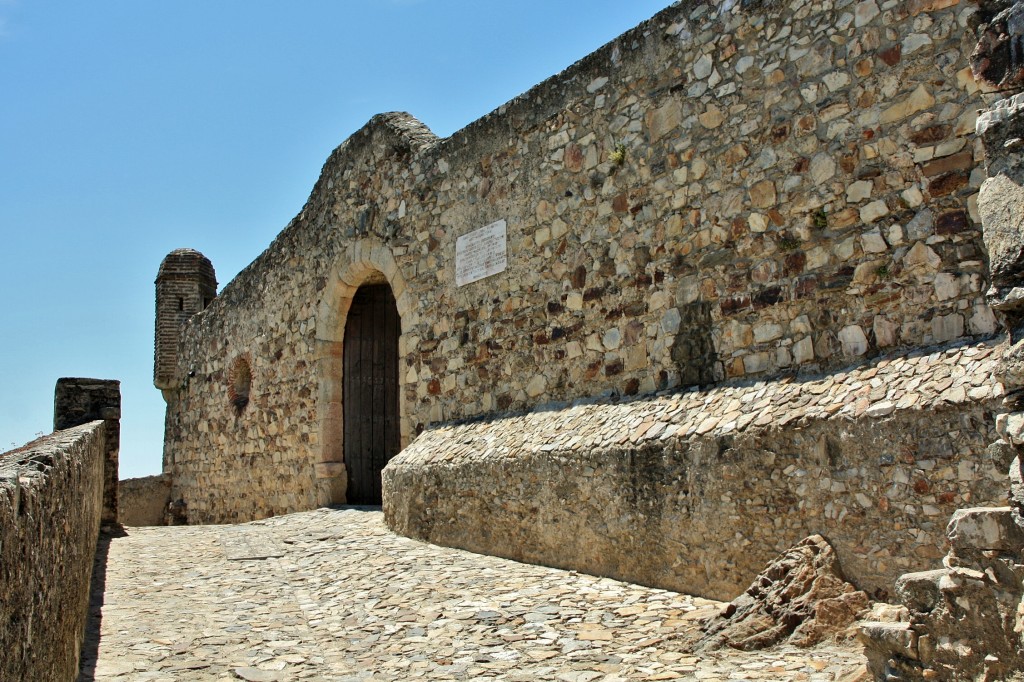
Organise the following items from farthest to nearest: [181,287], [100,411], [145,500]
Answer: [181,287] < [145,500] < [100,411]

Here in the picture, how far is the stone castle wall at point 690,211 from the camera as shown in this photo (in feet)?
14.4

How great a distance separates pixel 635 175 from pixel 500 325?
1.78 meters

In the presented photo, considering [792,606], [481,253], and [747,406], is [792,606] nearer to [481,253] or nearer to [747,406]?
[747,406]

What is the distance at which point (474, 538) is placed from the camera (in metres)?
6.49

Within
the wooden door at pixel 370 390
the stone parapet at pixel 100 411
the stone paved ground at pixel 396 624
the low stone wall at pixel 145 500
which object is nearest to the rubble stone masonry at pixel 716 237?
the stone paved ground at pixel 396 624

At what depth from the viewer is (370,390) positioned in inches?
393

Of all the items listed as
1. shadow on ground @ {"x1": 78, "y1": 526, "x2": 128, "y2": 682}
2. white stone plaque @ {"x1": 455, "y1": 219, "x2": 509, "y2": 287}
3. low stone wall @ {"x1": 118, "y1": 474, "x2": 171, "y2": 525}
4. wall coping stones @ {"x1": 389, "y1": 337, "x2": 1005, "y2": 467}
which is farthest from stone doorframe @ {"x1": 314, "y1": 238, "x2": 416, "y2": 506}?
low stone wall @ {"x1": 118, "y1": 474, "x2": 171, "y2": 525}

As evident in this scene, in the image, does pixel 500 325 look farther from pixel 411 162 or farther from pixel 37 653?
pixel 37 653

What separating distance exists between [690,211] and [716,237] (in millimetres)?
289

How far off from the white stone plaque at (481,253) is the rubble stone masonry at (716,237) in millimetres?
83

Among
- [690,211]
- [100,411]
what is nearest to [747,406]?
[690,211]

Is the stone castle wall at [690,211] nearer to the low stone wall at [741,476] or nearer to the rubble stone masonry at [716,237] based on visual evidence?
the rubble stone masonry at [716,237]

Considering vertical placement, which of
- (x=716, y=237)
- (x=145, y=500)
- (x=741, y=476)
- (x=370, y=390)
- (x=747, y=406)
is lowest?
(x=741, y=476)

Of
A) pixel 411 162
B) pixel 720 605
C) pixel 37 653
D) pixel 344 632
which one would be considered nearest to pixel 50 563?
pixel 37 653
